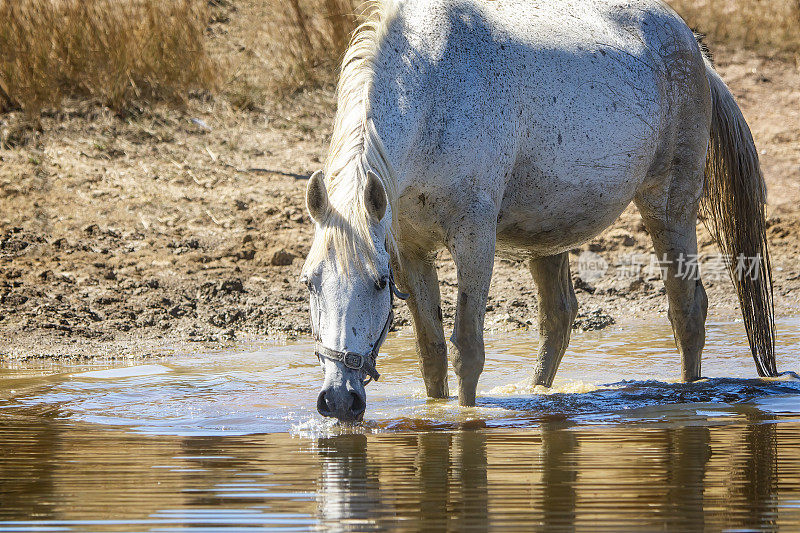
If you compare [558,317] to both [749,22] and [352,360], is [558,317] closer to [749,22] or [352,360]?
[352,360]

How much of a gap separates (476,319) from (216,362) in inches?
81.8

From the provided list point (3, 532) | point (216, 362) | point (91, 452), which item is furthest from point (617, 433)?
point (216, 362)

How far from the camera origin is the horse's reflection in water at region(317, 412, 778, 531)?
3.00 metres

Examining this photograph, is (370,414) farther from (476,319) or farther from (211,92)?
(211,92)

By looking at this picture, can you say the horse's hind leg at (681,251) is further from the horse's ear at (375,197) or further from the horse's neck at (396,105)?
the horse's ear at (375,197)

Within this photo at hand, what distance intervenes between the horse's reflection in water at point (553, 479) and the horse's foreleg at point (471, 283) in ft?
1.72

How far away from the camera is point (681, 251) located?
620cm

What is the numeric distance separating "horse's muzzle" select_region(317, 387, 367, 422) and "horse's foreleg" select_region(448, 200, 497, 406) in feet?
3.16

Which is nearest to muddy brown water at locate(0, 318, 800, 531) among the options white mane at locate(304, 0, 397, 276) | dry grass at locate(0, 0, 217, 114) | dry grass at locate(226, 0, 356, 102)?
white mane at locate(304, 0, 397, 276)

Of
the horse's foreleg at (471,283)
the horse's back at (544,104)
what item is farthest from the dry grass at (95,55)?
the horse's foreleg at (471,283)

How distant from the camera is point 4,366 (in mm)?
6449

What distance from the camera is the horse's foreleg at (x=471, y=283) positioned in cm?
482

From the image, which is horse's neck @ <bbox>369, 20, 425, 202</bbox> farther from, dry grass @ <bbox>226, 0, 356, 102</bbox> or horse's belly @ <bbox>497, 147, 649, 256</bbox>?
dry grass @ <bbox>226, 0, 356, 102</bbox>

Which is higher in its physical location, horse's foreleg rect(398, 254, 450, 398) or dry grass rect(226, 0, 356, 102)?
dry grass rect(226, 0, 356, 102)
